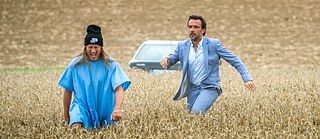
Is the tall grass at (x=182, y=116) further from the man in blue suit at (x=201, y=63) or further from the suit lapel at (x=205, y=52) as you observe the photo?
the suit lapel at (x=205, y=52)

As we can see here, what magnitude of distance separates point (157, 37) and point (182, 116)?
25415 mm

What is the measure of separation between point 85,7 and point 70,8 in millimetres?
667

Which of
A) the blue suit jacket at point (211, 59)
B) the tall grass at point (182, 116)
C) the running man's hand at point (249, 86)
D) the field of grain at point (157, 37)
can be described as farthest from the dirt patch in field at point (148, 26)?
the running man's hand at point (249, 86)

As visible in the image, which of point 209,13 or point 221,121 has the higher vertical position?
point 209,13

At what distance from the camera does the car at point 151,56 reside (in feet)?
64.3

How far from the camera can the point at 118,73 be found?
9.41 m

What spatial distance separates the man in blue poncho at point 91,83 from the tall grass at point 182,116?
0.74 ft

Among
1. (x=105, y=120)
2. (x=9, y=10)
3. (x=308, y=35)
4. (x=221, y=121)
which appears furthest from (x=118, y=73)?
(x=9, y=10)

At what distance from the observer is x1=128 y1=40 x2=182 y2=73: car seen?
19.6 metres

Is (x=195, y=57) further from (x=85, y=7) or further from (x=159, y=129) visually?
(x=85, y=7)

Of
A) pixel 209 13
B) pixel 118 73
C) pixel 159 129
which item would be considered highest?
pixel 209 13

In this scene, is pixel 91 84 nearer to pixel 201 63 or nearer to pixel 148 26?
pixel 201 63

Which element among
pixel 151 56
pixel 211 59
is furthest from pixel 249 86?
pixel 151 56

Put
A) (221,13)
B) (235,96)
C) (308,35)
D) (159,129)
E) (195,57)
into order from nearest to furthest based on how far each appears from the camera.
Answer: (159,129) < (195,57) < (235,96) < (308,35) < (221,13)
